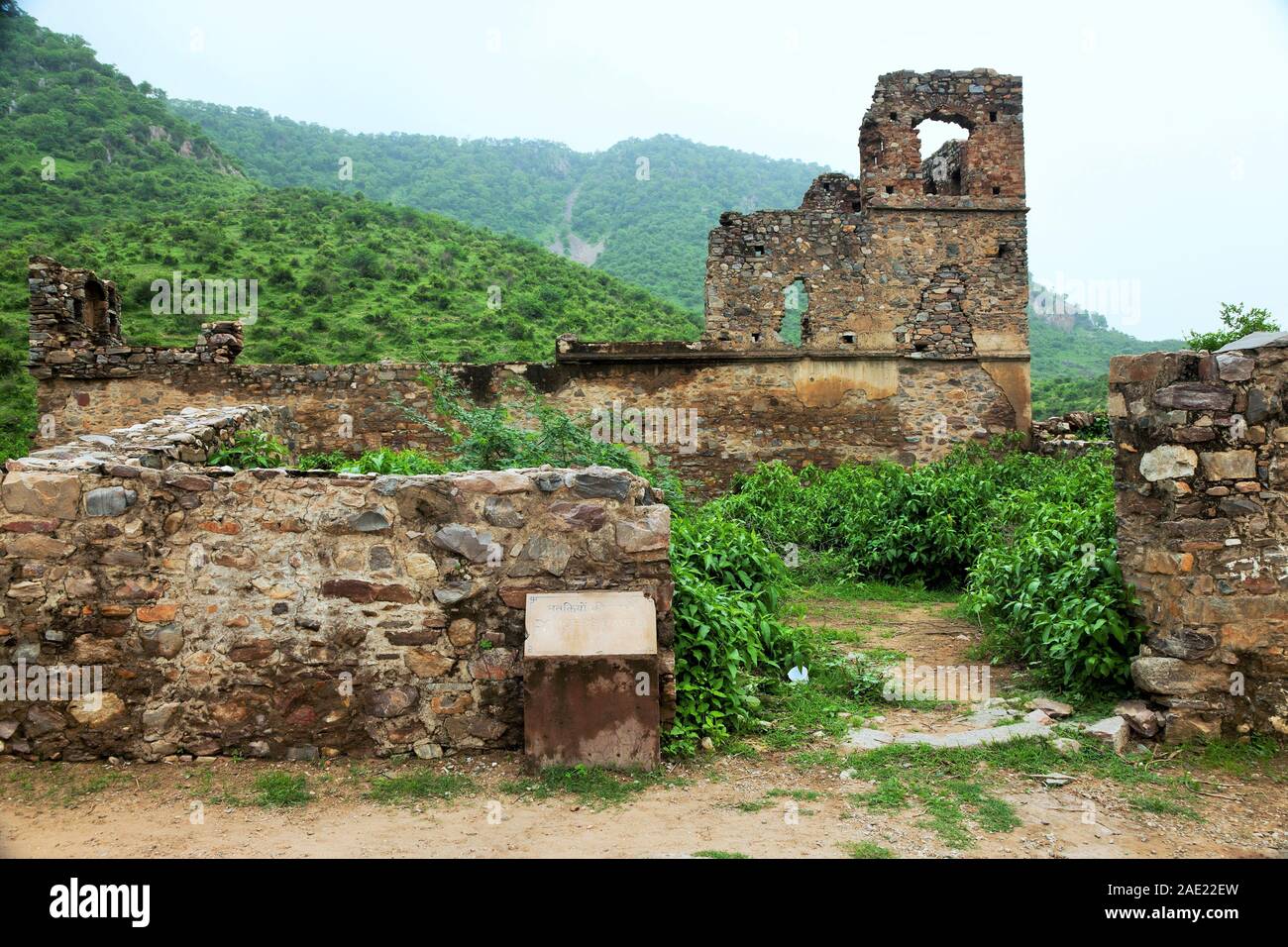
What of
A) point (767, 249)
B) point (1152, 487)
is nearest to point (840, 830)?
point (1152, 487)

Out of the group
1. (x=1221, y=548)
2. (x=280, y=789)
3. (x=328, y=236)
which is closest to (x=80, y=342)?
(x=280, y=789)

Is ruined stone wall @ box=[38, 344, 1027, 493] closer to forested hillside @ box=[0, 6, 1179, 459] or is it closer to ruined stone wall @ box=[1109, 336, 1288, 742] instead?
forested hillside @ box=[0, 6, 1179, 459]

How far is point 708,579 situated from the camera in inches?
239

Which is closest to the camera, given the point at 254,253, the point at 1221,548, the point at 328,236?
the point at 1221,548

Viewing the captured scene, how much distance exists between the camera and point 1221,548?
4.69 m

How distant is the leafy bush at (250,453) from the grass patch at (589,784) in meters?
3.40

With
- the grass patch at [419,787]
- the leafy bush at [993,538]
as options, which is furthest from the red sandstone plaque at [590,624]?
the leafy bush at [993,538]

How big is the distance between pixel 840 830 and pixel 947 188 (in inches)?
552

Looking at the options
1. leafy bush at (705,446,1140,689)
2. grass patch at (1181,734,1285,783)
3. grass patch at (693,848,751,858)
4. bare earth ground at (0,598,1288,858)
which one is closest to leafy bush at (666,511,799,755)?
bare earth ground at (0,598,1288,858)

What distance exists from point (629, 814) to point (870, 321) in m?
12.0

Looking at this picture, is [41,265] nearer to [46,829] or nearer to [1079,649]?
[46,829]

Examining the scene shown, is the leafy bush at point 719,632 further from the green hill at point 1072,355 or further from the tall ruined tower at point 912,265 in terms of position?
the green hill at point 1072,355

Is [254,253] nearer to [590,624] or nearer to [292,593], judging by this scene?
[292,593]

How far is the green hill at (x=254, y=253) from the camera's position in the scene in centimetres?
2091
